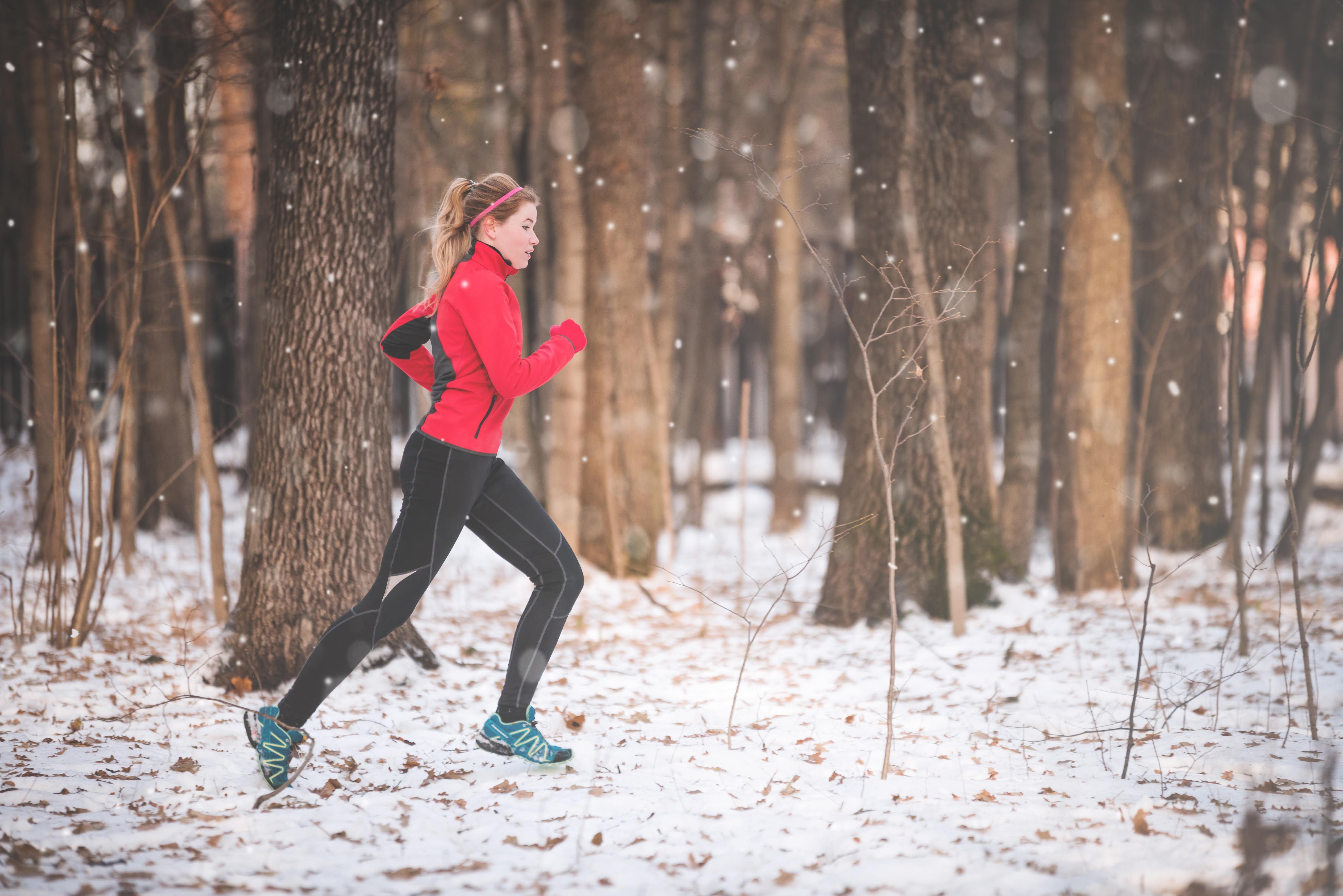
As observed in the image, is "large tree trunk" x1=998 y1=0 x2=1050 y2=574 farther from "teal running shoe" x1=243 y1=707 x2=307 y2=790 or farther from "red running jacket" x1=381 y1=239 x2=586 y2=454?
"teal running shoe" x1=243 y1=707 x2=307 y2=790

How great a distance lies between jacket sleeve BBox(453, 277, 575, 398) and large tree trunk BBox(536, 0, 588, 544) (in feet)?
11.3

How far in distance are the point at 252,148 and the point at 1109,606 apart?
5.97m

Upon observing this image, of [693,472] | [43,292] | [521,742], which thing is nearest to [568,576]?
[521,742]

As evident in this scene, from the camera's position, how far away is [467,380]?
119 inches

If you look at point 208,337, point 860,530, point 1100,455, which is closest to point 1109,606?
point 1100,455

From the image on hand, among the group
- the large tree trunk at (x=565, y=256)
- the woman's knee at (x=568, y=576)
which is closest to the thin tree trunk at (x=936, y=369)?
the large tree trunk at (x=565, y=256)

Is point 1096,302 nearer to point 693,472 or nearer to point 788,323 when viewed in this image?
point 788,323

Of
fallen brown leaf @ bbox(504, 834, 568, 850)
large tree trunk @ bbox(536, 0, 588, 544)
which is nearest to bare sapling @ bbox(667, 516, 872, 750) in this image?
fallen brown leaf @ bbox(504, 834, 568, 850)

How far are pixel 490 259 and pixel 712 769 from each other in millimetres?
1961

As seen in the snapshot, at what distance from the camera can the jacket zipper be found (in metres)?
3.03

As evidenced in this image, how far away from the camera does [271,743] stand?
9.71ft

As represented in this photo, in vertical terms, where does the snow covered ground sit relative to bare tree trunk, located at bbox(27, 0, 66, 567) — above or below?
below

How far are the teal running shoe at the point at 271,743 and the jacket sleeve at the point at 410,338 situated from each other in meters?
1.19

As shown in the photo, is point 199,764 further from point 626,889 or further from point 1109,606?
point 1109,606
